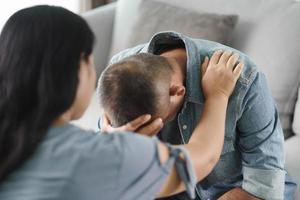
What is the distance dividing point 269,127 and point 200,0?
964mm

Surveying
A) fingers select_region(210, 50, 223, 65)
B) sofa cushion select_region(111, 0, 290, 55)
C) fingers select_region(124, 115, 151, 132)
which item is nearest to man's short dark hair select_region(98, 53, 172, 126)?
fingers select_region(124, 115, 151, 132)

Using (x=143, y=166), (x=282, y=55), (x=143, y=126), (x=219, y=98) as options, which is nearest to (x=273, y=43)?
(x=282, y=55)

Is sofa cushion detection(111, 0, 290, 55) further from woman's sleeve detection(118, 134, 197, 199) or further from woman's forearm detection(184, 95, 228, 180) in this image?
woman's sleeve detection(118, 134, 197, 199)

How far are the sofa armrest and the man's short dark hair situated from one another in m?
1.13

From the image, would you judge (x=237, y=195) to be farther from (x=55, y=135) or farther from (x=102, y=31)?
(x=102, y=31)

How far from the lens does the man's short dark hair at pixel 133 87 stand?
1.10 metres

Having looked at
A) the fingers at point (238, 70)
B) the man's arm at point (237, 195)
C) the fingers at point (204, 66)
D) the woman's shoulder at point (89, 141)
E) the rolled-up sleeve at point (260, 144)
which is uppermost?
the fingers at point (238, 70)

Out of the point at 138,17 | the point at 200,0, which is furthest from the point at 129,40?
the point at 200,0

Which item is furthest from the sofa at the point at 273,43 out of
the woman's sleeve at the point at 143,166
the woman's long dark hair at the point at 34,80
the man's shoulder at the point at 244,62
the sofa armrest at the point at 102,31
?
the woman's long dark hair at the point at 34,80

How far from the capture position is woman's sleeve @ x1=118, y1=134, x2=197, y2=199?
849 mm

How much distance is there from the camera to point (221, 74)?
1.16m

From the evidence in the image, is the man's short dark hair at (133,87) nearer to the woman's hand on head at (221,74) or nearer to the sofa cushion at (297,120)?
the woman's hand on head at (221,74)

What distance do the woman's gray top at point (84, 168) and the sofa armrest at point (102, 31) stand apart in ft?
4.60

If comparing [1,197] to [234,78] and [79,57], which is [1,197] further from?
[234,78]
